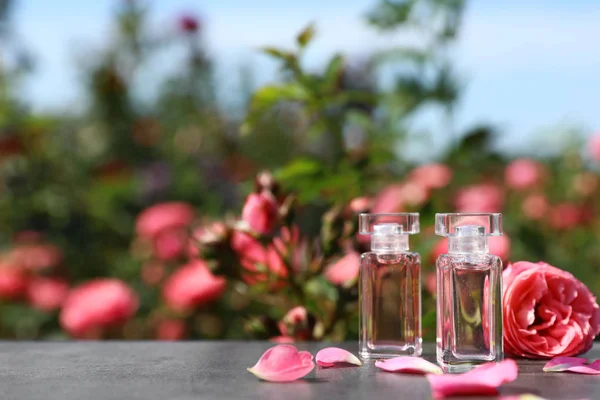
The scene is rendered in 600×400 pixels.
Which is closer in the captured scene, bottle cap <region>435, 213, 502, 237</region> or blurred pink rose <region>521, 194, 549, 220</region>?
bottle cap <region>435, 213, 502, 237</region>

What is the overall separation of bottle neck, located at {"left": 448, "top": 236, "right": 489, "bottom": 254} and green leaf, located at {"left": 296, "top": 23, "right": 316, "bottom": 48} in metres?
0.49

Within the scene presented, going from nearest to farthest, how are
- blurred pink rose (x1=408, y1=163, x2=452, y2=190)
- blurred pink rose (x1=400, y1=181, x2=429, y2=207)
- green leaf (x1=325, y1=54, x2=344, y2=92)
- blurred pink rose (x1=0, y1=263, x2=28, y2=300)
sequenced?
green leaf (x1=325, y1=54, x2=344, y2=92)
blurred pink rose (x1=400, y1=181, x2=429, y2=207)
blurred pink rose (x1=408, y1=163, x2=452, y2=190)
blurred pink rose (x1=0, y1=263, x2=28, y2=300)

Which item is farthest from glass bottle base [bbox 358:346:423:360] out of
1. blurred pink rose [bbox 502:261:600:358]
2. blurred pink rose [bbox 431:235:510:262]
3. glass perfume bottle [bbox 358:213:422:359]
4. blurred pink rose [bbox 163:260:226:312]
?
blurred pink rose [bbox 163:260:226:312]

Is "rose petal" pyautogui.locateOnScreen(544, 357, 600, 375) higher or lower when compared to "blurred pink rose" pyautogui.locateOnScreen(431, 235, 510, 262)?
lower

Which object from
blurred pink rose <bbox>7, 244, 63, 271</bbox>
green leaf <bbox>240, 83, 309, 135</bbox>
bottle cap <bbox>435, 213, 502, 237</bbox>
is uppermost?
green leaf <bbox>240, 83, 309, 135</bbox>

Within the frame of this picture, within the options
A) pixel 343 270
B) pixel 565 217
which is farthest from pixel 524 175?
pixel 343 270

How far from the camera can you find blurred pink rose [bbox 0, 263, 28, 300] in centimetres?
236

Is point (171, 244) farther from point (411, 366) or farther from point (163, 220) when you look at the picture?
point (411, 366)

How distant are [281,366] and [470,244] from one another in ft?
0.76

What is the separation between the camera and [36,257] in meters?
2.53

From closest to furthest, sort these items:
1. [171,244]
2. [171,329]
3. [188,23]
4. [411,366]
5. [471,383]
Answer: [471,383]
[411,366]
[171,329]
[171,244]
[188,23]

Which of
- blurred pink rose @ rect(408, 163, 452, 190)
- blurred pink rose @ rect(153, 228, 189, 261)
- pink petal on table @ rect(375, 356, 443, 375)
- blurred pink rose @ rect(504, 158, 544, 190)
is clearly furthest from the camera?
blurred pink rose @ rect(504, 158, 544, 190)

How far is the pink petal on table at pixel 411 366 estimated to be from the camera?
76cm

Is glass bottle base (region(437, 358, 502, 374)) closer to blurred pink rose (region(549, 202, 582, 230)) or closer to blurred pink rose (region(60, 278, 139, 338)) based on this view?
blurred pink rose (region(60, 278, 139, 338))
